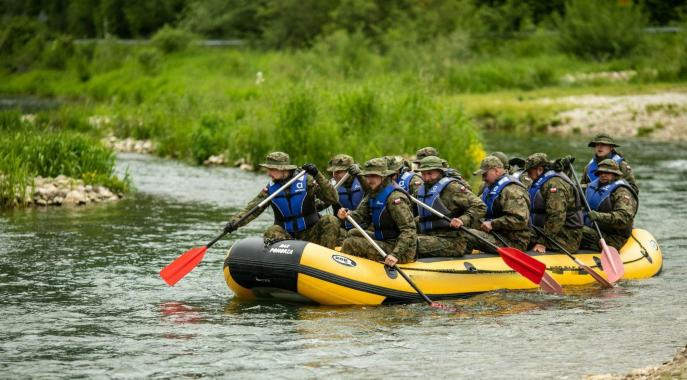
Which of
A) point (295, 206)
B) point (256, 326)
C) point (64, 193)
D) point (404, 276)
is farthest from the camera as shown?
point (64, 193)

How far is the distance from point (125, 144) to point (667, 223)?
1469cm

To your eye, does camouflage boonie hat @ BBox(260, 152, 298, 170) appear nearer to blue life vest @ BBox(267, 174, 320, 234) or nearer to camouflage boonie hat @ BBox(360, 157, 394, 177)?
blue life vest @ BBox(267, 174, 320, 234)

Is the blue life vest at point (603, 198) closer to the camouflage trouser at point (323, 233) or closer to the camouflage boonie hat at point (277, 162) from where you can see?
the camouflage trouser at point (323, 233)

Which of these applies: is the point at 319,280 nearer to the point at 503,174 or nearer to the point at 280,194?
the point at 280,194

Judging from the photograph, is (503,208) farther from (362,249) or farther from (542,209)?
(362,249)

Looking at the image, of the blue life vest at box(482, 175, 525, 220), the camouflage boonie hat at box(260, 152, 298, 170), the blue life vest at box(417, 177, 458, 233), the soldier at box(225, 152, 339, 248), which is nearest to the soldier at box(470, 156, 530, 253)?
the blue life vest at box(482, 175, 525, 220)

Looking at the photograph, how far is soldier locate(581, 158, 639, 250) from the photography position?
509 inches

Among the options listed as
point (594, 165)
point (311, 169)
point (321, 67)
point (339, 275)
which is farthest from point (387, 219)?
point (321, 67)

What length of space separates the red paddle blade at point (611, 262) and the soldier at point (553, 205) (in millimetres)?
314

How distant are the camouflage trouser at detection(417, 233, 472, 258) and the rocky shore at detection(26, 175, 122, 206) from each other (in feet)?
27.5

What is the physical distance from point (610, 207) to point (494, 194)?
5.71ft

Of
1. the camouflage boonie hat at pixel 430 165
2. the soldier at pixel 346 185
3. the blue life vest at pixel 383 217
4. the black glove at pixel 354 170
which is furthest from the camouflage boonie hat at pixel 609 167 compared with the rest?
the black glove at pixel 354 170

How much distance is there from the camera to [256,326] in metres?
10.4

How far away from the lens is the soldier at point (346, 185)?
40.4 feet
